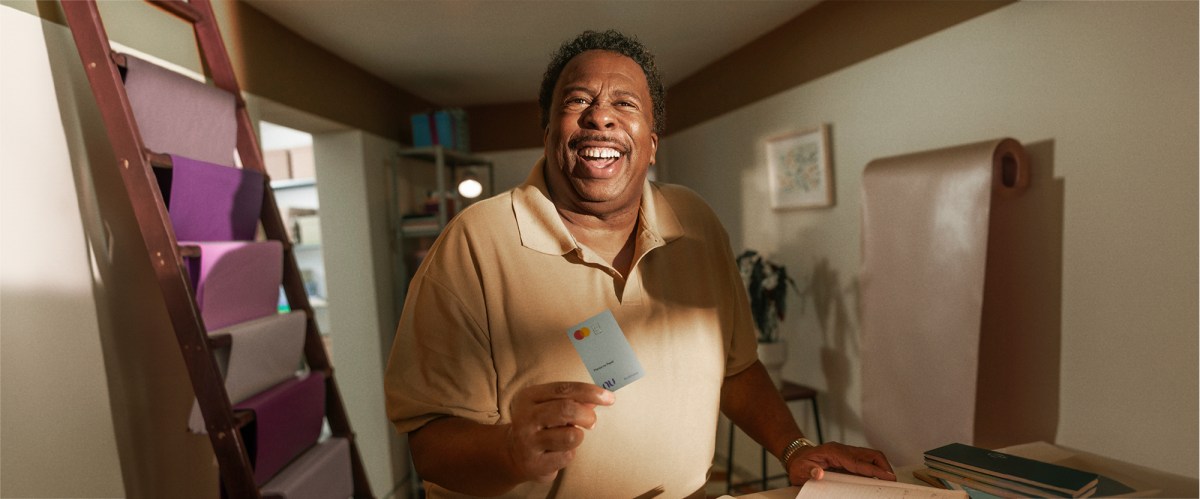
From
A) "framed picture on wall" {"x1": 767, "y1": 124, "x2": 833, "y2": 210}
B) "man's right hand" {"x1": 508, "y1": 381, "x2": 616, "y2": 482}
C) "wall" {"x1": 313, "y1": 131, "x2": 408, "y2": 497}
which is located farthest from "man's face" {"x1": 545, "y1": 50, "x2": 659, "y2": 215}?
"wall" {"x1": 313, "y1": 131, "x2": 408, "y2": 497}

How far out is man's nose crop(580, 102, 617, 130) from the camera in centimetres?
115

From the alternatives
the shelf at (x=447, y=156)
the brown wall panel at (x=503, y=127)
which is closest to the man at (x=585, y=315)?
the shelf at (x=447, y=156)

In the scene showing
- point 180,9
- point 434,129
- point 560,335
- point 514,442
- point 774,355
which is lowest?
point 774,355

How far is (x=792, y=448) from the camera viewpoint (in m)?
1.21

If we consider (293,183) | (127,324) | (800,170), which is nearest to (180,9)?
(127,324)

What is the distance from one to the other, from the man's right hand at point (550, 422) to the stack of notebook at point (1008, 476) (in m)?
0.54

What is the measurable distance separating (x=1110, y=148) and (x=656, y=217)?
133 centimetres

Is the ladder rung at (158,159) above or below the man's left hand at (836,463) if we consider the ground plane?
above

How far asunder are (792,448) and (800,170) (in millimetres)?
2127

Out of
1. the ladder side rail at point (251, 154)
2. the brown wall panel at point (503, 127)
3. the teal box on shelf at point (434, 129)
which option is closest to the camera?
the ladder side rail at point (251, 154)

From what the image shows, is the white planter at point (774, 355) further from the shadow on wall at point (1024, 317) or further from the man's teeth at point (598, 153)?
the man's teeth at point (598, 153)

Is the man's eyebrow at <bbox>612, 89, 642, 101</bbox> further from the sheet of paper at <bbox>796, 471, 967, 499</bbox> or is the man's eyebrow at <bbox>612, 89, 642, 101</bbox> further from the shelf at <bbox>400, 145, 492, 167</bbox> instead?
the shelf at <bbox>400, 145, 492, 167</bbox>

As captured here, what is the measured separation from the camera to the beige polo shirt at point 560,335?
1083 mm

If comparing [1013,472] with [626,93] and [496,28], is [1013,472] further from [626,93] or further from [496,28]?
[496,28]
